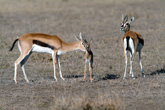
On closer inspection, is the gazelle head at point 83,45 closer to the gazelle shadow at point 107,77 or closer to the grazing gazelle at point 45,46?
the grazing gazelle at point 45,46

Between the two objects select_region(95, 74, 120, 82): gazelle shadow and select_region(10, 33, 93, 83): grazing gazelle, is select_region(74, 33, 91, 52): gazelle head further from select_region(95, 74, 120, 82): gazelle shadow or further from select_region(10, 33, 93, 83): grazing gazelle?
select_region(95, 74, 120, 82): gazelle shadow

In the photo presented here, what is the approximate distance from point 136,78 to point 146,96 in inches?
74.8

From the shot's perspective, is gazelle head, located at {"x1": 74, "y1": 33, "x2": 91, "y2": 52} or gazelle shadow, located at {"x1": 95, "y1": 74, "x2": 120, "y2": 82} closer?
gazelle head, located at {"x1": 74, "y1": 33, "x2": 91, "y2": 52}

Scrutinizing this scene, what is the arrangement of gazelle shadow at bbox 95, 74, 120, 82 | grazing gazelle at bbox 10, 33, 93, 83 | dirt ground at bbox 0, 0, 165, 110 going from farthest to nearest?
gazelle shadow at bbox 95, 74, 120, 82
grazing gazelle at bbox 10, 33, 93, 83
dirt ground at bbox 0, 0, 165, 110

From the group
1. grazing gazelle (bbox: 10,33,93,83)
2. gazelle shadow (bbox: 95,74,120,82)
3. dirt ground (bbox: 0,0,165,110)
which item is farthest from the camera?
gazelle shadow (bbox: 95,74,120,82)

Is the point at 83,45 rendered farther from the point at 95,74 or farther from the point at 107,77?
the point at 95,74

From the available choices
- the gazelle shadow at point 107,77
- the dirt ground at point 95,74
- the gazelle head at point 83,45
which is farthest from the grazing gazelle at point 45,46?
the dirt ground at point 95,74

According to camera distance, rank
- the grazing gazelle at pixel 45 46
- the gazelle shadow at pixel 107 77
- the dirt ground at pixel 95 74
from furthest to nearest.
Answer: the gazelle shadow at pixel 107 77 < the grazing gazelle at pixel 45 46 < the dirt ground at pixel 95 74

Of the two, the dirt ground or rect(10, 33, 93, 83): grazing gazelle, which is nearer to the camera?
the dirt ground

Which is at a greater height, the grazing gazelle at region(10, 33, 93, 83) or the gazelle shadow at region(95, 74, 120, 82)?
the grazing gazelle at region(10, 33, 93, 83)

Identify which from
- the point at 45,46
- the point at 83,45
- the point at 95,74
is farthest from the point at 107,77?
the point at 45,46

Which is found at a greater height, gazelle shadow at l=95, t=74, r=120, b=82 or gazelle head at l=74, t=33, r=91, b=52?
gazelle head at l=74, t=33, r=91, b=52

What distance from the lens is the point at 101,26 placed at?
19344 millimetres

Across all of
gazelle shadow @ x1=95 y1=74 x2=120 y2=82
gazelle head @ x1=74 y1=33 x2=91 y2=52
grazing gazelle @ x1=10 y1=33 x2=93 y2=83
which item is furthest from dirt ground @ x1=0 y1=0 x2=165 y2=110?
gazelle head @ x1=74 y1=33 x2=91 y2=52
